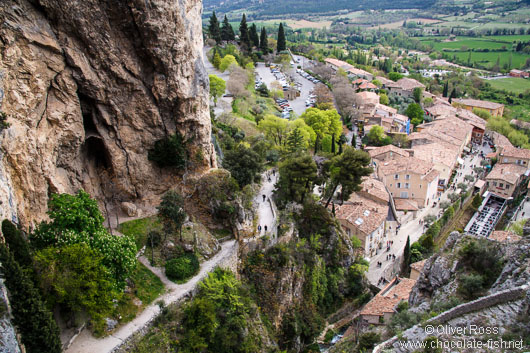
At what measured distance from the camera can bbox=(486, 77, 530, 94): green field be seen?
366 feet

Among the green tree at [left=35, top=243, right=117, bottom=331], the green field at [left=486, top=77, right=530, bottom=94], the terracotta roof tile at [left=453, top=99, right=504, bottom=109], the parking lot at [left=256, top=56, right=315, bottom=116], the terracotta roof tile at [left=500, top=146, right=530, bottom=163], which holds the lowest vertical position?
the green field at [left=486, top=77, right=530, bottom=94]

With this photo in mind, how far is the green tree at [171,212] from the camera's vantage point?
25531mm

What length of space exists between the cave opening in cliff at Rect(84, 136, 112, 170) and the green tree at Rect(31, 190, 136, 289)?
265 inches

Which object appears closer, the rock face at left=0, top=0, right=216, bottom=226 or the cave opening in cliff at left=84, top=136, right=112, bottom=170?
the rock face at left=0, top=0, right=216, bottom=226

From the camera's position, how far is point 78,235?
19516 millimetres

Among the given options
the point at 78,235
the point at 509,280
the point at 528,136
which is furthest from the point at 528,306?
the point at 528,136

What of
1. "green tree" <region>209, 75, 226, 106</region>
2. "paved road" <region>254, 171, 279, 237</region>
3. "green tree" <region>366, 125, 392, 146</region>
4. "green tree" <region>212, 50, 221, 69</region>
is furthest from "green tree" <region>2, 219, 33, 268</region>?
"green tree" <region>366, 125, 392, 146</region>

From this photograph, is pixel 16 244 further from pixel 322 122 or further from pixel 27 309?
pixel 322 122

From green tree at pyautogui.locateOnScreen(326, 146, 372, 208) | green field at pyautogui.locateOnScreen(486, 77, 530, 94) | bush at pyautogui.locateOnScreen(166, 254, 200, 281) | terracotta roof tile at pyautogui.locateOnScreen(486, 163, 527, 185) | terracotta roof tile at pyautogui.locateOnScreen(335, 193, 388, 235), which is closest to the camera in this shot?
bush at pyautogui.locateOnScreen(166, 254, 200, 281)

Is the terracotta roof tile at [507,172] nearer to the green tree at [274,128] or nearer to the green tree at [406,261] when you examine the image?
the green tree at [406,261]

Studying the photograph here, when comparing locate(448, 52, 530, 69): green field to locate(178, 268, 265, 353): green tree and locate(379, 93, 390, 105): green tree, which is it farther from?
locate(178, 268, 265, 353): green tree

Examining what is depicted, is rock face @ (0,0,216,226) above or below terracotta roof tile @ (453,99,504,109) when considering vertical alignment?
above

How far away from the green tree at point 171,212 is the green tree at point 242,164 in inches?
304

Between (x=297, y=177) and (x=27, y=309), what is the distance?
2216 centimetres
